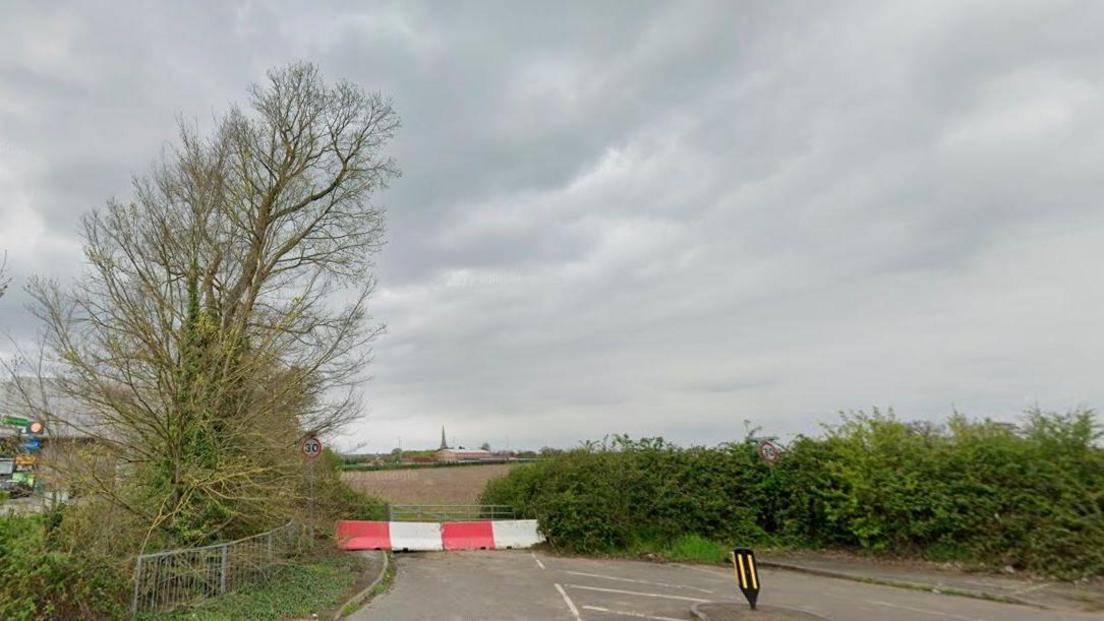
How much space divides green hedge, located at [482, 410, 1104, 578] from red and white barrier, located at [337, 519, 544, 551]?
977 mm

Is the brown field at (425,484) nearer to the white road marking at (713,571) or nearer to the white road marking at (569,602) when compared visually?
the white road marking at (713,571)

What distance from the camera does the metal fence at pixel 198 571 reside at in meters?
9.12

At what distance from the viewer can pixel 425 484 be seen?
31406 millimetres

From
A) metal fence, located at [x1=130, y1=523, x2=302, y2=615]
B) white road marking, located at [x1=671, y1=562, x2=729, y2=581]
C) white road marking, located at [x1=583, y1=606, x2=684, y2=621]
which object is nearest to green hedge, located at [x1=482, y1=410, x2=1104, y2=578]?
white road marking, located at [x1=671, y1=562, x2=729, y2=581]

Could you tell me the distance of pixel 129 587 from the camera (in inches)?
348

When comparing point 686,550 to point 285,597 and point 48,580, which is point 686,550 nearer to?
point 285,597

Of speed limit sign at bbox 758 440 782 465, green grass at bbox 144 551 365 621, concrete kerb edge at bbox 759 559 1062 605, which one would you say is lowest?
concrete kerb edge at bbox 759 559 1062 605

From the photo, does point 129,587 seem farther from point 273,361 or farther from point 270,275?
point 270,275

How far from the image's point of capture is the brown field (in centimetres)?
2653

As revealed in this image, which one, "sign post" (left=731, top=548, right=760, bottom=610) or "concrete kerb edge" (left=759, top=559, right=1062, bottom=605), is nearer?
"sign post" (left=731, top=548, right=760, bottom=610)

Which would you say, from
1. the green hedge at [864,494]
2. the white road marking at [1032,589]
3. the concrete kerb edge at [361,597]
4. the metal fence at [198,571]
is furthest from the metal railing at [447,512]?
the white road marking at [1032,589]

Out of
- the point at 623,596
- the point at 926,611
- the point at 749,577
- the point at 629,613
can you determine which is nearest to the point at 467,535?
the point at 623,596

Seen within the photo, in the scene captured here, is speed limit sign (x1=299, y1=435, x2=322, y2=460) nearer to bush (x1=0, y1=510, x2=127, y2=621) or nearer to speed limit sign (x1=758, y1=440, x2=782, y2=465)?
bush (x1=0, y1=510, x2=127, y2=621)

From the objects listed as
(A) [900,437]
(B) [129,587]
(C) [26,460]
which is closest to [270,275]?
(C) [26,460]
